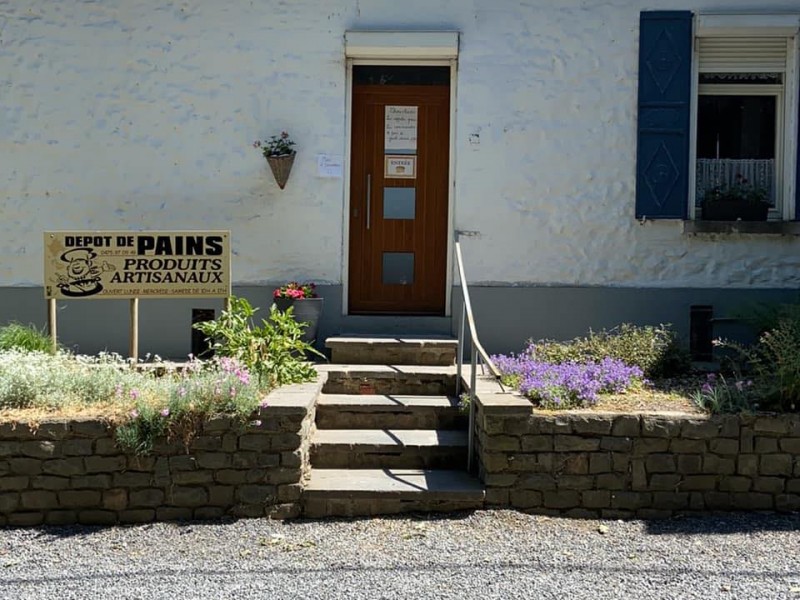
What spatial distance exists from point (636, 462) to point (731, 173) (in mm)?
3916

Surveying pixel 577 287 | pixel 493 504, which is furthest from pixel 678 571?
pixel 577 287

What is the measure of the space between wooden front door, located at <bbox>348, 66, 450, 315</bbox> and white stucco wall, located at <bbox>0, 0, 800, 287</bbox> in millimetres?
271

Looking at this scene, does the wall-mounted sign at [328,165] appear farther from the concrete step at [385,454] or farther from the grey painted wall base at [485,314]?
the concrete step at [385,454]

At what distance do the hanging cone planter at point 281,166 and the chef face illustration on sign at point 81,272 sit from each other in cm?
189

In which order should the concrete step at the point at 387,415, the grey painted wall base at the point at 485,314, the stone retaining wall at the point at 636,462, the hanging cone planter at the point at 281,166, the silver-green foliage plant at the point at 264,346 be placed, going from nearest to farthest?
the stone retaining wall at the point at 636,462
the silver-green foliage plant at the point at 264,346
the concrete step at the point at 387,415
the hanging cone planter at the point at 281,166
the grey painted wall base at the point at 485,314

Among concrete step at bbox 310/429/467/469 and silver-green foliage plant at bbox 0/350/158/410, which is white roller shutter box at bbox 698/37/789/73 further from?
silver-green foliage plant at bbox 0/350/158/410

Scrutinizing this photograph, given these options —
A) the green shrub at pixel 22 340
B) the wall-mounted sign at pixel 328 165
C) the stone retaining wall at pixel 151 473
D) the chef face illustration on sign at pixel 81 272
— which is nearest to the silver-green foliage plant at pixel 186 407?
the stone retaining wall at pixel 151 473

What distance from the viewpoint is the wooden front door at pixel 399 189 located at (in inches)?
303

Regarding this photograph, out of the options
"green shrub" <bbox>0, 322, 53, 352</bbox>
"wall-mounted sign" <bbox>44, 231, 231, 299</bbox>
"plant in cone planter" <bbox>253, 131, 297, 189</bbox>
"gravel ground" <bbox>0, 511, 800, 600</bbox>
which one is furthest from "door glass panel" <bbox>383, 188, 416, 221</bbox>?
"gravel ground" <bbox>0, 511, 800, 600</bbox>

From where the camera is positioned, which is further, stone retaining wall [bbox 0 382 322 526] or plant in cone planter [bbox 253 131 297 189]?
plant in cone planter [bbox 253 131 297 189]

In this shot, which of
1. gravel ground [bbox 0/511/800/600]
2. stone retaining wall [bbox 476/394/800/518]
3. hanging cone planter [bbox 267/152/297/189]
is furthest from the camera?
hanging cone planter [bbox 267/152/297/189]

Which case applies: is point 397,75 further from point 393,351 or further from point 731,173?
point 731,173

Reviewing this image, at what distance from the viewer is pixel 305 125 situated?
24.5ft

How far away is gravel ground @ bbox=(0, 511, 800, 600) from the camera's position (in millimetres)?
3969
